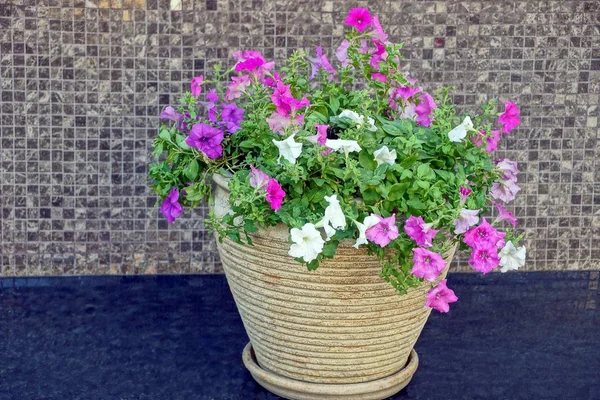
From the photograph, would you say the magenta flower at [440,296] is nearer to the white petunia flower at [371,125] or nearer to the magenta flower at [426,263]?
the magenta flower at [426,263]

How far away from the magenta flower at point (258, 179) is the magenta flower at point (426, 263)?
38 centimetres

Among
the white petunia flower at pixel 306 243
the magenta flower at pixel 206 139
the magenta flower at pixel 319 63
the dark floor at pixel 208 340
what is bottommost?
the dark floor at pixel 208 340

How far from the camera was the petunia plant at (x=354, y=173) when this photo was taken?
2.38 meters

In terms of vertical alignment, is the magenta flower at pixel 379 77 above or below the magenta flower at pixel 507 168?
above

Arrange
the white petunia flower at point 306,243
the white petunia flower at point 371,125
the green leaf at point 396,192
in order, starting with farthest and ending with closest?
the white petunia flower at point 371,125
the green leaf at point 396,192
the white petunia flower at point 306,243

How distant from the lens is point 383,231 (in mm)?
2355

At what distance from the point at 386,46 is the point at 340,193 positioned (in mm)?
468

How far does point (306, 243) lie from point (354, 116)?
1.24 ft

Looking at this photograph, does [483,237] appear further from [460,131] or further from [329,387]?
[329,387]

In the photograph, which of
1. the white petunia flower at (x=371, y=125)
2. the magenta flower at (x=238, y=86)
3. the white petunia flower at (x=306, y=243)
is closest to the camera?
the white petunia flower at (x=306, y=243)

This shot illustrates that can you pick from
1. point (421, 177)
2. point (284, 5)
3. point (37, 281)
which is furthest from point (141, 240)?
point (421, 177)

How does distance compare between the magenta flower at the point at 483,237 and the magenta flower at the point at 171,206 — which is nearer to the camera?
the magenta flower at the point at 483,237

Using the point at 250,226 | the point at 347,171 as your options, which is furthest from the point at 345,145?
the point at 250,226

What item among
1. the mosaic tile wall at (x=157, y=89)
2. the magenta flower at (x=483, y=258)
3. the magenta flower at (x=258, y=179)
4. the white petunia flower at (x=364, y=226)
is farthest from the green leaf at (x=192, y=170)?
the mosaic tile wall at (x=157, y=89)
